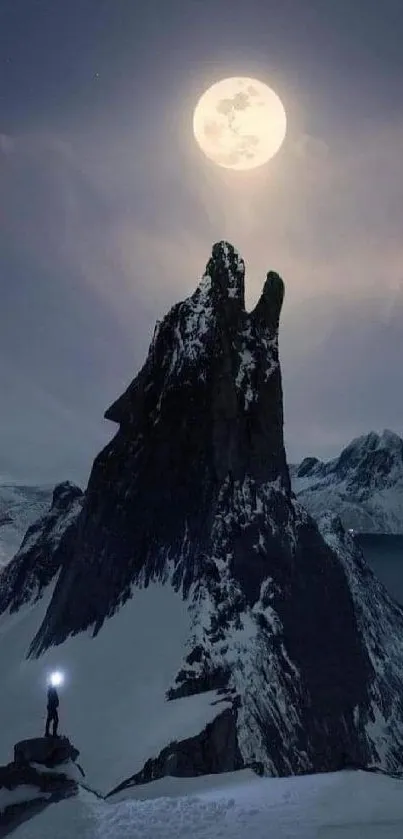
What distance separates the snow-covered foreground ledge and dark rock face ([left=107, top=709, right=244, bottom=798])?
10954 mm

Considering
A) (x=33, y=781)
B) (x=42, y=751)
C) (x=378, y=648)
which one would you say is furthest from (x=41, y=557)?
(x=33, y=781)

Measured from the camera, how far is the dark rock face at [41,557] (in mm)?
75688

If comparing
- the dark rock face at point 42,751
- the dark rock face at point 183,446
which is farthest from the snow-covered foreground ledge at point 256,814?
the dark rock face at point 183,446

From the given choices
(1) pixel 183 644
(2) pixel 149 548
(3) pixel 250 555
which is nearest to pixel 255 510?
(3) pixel 250 555

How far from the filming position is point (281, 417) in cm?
5344

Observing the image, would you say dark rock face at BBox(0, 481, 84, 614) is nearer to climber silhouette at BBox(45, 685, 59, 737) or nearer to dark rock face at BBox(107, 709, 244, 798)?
dark rock face at BBox(107, 709, 244, 798)

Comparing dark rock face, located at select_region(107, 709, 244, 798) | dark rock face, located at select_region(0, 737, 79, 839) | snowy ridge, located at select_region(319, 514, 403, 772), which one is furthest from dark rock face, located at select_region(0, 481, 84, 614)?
dark rock face, located at select_region(0, 737, 79, 839)

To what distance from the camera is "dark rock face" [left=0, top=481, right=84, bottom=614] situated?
75688 millimetres

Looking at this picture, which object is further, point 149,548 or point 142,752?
point 149,548

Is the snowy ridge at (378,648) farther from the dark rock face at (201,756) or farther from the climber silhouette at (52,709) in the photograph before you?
the climber silhouette at (52,709)

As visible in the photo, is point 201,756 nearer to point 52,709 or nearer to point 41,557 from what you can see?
point 52,709

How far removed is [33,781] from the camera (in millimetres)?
21781

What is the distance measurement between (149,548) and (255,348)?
61.9ft

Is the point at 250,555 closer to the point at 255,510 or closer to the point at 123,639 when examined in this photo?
the point at 255,510
